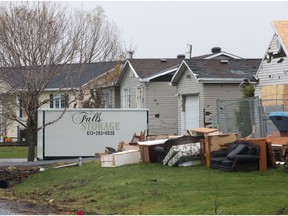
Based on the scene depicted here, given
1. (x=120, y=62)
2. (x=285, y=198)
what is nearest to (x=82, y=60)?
(x=120, y=62)

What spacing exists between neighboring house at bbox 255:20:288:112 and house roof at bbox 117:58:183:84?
11.7 m

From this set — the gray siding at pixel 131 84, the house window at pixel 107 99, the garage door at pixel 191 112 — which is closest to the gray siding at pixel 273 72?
the garage door at pixel 191 112

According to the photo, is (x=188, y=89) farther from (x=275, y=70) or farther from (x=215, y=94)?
(x=275, y=70)

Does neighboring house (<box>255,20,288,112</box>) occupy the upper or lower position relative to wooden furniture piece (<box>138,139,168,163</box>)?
upper

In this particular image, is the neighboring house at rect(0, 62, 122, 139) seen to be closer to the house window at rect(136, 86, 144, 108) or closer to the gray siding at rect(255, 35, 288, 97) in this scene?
the house window at rect(136, 86, 144, 108)

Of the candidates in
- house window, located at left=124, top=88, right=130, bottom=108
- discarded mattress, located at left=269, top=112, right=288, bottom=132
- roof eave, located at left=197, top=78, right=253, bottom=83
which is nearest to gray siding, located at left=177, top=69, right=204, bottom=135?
roof eave, located at left=197, top=78, right=253, bottom=83

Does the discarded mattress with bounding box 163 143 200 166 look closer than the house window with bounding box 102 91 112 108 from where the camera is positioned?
Yes

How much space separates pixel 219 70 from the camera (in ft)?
120

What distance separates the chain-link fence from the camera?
24.8 metres

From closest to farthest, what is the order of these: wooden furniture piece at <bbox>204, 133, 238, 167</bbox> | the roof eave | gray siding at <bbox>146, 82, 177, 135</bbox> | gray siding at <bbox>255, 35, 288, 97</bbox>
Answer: wooden furniture piece at <bbox>204, 133, 238, 167</bbox>, gray siding at <bbox>255, 35, 288, 97</bbox>, the roof eave, gray siding at <bbox>146, 82, 177, 135</bbox>

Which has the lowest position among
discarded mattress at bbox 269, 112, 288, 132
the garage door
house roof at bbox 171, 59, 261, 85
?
discarded mattress at bbox 269, 112, 288, 132

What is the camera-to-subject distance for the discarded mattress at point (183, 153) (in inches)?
825

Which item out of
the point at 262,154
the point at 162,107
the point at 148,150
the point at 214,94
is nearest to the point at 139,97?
the point at 162,107

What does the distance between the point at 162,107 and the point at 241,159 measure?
23.9m
